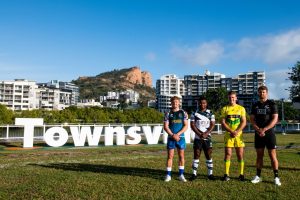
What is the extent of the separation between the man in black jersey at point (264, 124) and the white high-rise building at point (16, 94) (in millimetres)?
179785

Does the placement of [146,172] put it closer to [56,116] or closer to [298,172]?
[298,172]

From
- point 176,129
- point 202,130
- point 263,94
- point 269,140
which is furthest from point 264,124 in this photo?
point 176,129

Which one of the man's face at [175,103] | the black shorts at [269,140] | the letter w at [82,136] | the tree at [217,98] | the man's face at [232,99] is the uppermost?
the tree at [217,98]

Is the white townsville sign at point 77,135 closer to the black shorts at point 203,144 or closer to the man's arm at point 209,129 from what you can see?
the black shorts at point 203,144

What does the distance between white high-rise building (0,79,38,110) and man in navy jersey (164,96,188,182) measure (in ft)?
585

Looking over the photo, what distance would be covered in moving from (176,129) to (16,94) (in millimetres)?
183014

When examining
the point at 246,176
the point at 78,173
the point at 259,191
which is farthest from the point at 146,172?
the point at 259,191

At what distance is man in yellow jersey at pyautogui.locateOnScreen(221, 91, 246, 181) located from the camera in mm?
8312

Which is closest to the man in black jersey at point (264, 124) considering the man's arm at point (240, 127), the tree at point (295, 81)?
the man's arm at point (240, 127)

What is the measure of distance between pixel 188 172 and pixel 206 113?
1.88m

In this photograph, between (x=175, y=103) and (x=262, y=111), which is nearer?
(x=262, y=111)

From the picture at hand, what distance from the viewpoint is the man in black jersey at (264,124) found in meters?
7.86

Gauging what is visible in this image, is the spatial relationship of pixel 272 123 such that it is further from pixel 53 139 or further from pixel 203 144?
pixel 53 139

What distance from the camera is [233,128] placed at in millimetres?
8414
